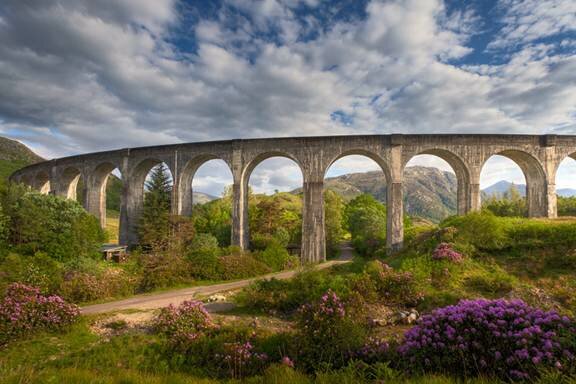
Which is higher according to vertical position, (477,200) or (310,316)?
(477,200)

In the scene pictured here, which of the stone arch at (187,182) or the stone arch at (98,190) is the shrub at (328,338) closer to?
the stone arch at (187,182)

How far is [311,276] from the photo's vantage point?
33.0ft

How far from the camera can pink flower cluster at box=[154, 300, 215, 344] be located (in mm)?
6656

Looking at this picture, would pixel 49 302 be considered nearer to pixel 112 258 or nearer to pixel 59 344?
pixel 59 344

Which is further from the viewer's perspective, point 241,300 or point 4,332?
point 241,300

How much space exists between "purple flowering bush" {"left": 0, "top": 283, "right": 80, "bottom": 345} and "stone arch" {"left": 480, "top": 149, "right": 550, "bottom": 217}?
24.5 meters

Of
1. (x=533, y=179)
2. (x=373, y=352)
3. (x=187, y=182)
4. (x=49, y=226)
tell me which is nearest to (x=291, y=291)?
(x=373, y=352)

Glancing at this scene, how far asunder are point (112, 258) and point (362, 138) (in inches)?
843

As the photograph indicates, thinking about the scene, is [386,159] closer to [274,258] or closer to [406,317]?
[274,258]

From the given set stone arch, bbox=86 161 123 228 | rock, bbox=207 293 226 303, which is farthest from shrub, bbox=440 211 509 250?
stone arch, bbox=86 161 123 228

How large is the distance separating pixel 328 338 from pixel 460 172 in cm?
2096

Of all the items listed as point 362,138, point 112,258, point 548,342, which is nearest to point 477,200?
point 362,138

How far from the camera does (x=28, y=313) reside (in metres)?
7.14

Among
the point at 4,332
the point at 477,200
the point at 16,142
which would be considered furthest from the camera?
the point at 16,142
